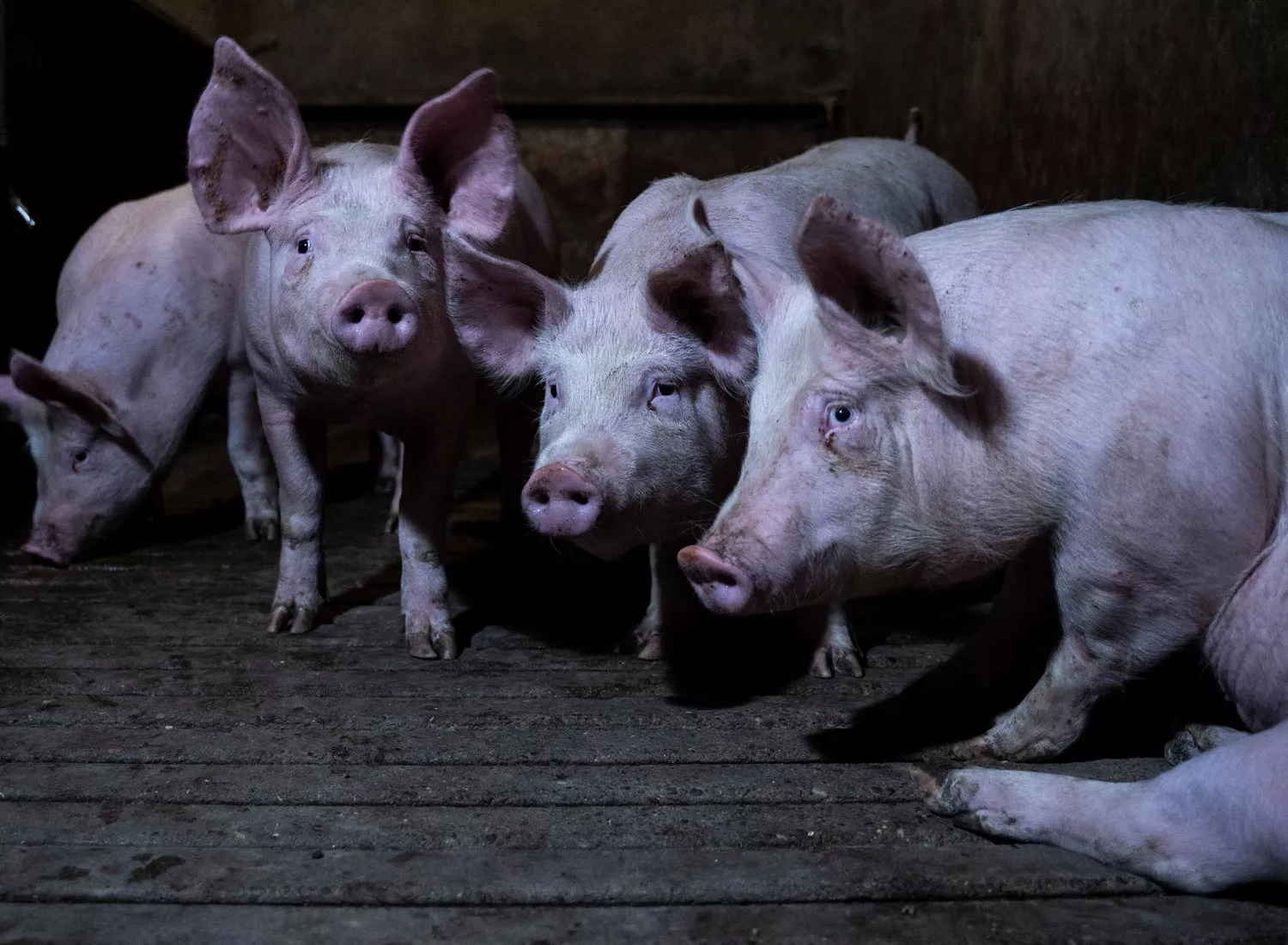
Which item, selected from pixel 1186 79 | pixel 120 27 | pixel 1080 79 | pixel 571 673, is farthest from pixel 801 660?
pixel 120 27

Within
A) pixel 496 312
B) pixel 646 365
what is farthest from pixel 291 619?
pixel 646 365

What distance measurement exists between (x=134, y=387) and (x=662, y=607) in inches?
109

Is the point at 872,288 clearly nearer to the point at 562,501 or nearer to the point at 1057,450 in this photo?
the point at 1057,450

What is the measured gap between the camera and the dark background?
4.17m

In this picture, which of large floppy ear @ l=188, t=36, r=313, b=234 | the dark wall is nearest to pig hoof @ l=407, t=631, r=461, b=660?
large floppy ear @ l=188, t=36, r=313, b=234

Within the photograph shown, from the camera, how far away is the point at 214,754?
9.80 feet

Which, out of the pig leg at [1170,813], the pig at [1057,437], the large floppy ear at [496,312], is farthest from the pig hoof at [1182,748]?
Answer: the large floppy ear at [496,312]

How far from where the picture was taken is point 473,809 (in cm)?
267

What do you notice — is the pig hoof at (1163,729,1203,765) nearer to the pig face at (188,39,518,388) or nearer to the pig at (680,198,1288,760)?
the pig at (680,198,1288,760)

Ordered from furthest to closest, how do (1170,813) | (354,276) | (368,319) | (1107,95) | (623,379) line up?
1. (1107,95)
2. (354,276)
3. (368,319)
4. (623,379)
5. (1170,813)

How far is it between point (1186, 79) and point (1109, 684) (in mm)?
2326

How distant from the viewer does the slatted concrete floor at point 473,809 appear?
219cm

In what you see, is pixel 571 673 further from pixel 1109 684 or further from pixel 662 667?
pixel 1109 684

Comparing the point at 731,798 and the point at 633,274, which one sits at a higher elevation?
the point at 633,274
